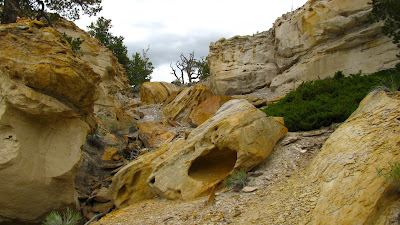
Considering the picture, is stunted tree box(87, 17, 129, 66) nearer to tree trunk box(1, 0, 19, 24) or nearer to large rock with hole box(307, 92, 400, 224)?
tree trunk box(1, 0, 19, 24)

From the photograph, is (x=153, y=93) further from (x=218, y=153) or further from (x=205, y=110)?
(x=218, y=153)

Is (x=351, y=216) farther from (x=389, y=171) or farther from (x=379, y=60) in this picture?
(x=379, y=60)

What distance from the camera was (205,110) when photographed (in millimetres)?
14875

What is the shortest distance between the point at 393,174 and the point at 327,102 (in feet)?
23.8

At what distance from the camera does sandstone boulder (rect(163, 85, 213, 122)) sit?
666 inches

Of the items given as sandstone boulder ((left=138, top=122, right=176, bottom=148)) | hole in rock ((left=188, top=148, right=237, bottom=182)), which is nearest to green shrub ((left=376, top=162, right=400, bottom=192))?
hole in rock ((left=188, top=148, right=237, bottom=182))

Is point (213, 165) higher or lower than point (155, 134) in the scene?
lower

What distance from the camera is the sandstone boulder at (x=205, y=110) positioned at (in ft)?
47.4

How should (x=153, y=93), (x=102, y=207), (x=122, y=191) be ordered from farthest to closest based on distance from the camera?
(x=153, y=93)
(x=102, y=207)
(x=122, y=191)

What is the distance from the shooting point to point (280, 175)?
219 inches

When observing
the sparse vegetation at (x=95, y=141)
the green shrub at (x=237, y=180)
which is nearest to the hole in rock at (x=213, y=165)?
the green shrub at (x=237, y=180)

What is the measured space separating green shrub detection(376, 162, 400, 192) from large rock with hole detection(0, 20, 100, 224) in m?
7.30

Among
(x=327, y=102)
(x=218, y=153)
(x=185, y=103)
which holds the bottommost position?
(x=218, y=153)

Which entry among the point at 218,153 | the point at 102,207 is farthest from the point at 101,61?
the point at 218,153
